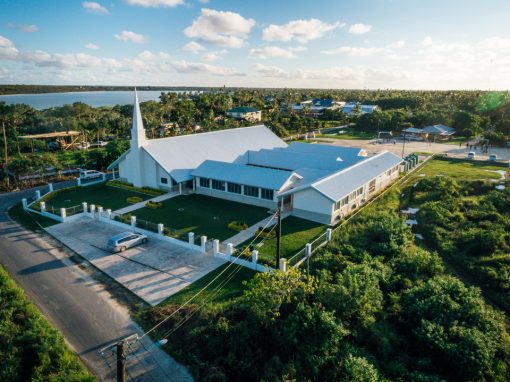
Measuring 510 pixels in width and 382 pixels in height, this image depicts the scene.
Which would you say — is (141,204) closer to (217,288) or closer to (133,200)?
(133,200)

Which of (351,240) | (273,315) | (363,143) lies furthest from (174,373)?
(363,143)

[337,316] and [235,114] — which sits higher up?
[235,114]

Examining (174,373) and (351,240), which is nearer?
(174,373)

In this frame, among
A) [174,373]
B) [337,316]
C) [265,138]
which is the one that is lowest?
[174,373]

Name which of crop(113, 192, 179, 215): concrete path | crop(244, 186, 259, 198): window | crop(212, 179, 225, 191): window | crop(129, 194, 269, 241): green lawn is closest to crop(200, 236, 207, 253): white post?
crop(129, 194, 269, 241): green lawn

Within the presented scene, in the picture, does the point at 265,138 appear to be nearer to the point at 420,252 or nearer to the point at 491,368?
the point at 420,252

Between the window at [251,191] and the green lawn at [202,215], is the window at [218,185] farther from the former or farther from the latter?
the window at [251,191]

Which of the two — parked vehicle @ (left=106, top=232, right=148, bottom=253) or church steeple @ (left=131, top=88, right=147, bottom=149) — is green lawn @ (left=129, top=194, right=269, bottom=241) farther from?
church steeple @ (left=131, top=88, right=147, bottom=149)
